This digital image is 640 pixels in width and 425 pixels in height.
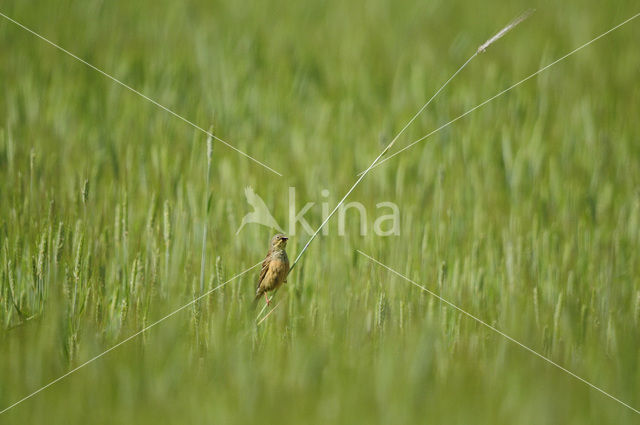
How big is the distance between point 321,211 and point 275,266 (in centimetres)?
32

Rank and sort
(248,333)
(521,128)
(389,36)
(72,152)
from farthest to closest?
(389,36) → (521,128) → (72,152) → (248,333)

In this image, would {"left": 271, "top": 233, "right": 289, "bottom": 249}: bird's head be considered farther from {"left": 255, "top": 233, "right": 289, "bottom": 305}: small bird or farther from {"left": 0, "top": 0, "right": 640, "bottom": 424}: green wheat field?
{"left": 0, "top": 0, "right": 640, "bottom": 424}: green wheat field

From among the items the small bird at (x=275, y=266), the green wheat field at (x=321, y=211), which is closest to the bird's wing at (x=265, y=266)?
the small bird at (x=275, y=266)

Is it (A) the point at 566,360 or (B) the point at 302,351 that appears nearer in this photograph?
(B) the point at 302,351

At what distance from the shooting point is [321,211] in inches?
72.8

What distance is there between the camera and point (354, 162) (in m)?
1.99

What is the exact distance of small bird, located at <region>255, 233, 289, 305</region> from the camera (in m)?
1.57

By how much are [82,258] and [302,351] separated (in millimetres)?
645

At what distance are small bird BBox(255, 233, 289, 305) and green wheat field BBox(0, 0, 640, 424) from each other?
11 centimetres

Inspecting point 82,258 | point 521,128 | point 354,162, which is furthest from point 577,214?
point 82,258

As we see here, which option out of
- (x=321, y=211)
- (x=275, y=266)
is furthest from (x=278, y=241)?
(x=321, y=211)

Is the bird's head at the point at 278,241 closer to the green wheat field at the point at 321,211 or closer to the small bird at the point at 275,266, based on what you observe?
the small bird at the point at 275,266

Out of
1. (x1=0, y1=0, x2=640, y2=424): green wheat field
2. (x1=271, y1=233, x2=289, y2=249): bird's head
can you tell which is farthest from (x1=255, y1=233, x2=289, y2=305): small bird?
(x1=0, y1=0, x2=640, y2=424): green wheat field

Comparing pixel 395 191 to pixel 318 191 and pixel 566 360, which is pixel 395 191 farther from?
pixel 566 360
